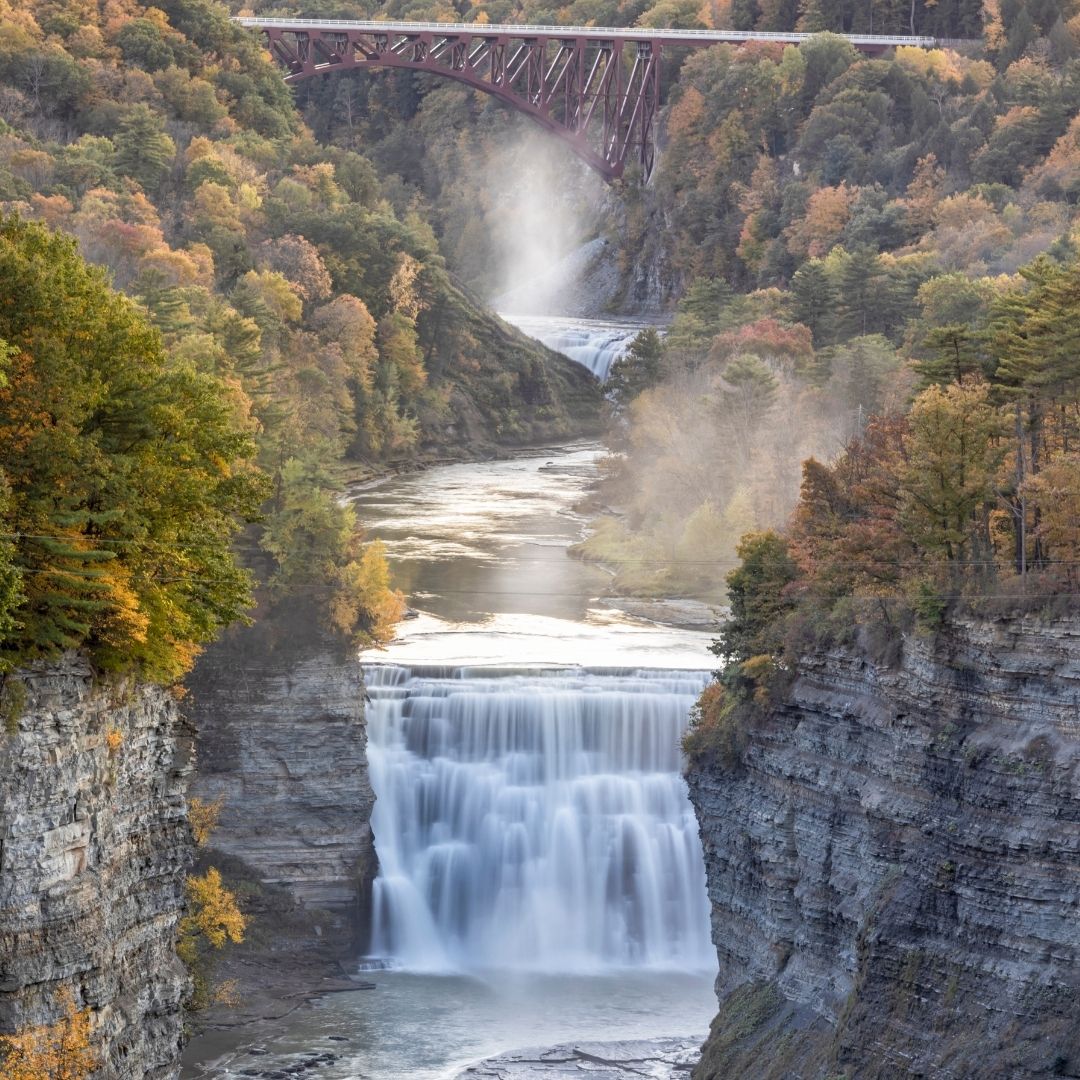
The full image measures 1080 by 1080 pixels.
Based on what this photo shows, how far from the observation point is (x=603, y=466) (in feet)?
411

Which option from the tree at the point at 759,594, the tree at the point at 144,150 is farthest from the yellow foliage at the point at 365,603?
the tree at the point at 144,150

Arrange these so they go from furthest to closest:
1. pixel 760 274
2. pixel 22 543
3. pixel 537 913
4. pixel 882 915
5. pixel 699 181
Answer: pixel 699 181 → pixel 760 274 → pixel 537 913 → pixel 882 915 → pixel 22 543

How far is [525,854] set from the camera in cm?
7612

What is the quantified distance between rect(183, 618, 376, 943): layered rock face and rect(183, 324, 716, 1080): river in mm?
1038

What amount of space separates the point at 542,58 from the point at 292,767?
3900 inches

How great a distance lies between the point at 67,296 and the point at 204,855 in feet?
109

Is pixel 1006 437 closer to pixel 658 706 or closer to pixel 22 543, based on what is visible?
pixel 658 706

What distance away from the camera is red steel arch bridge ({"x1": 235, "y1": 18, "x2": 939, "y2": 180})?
161 meters

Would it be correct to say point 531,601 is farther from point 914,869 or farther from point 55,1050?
point 55,1050

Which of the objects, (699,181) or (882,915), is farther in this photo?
(699,181)

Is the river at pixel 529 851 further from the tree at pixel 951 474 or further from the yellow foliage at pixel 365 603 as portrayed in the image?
the tree at pixel 951 474

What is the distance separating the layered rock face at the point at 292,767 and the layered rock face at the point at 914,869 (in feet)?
56.7

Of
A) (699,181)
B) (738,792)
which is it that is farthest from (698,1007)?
(699,181)

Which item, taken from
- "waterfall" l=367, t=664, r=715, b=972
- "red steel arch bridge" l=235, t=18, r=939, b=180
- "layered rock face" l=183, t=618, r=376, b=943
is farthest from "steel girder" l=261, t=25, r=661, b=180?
"waterfall" l=367, t=664, r=715, b=972
